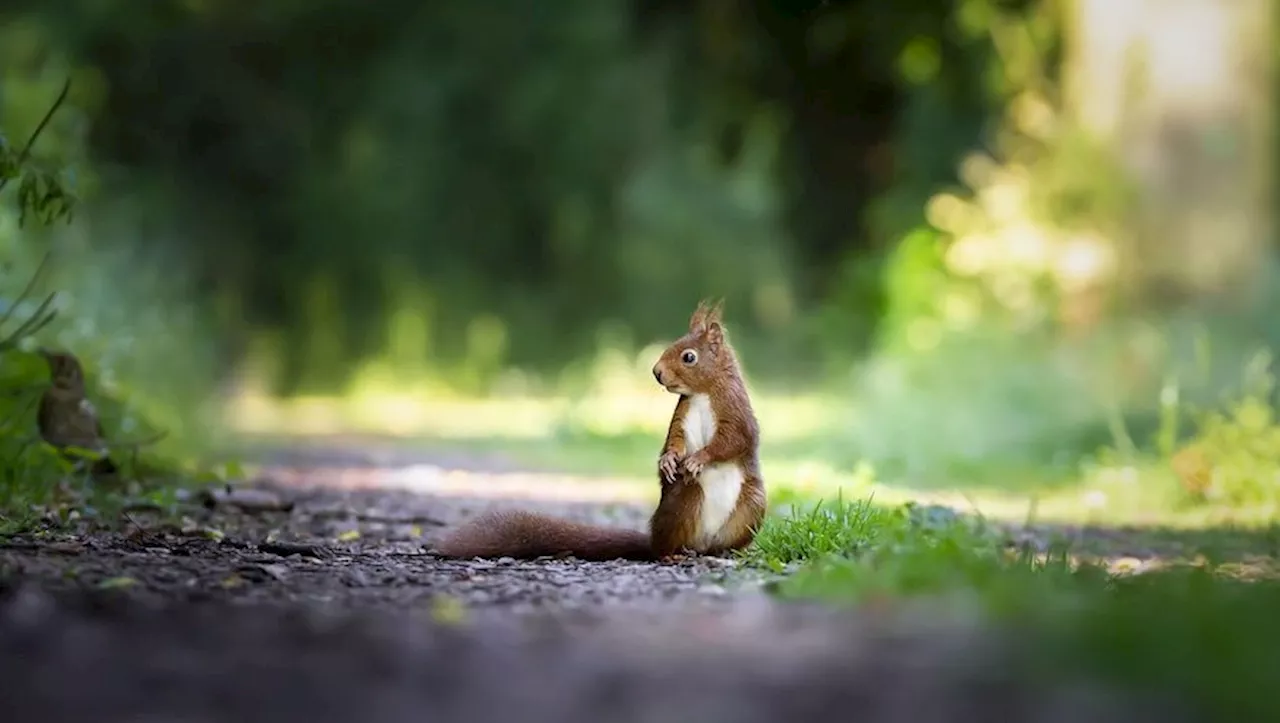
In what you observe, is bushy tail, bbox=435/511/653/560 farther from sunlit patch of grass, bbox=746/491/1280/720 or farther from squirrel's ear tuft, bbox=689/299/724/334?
squirrel's ear tuft, bbox=689/299/724/334

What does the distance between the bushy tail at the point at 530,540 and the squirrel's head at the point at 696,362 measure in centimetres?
61

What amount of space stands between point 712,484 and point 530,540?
705 mm

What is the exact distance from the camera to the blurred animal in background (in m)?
8.58

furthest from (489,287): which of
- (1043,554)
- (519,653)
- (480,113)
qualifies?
(519,653)

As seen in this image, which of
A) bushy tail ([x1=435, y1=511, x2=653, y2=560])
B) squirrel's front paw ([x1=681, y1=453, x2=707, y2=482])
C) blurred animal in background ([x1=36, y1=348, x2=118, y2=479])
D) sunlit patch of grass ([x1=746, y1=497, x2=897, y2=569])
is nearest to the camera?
sunlit patch of grass ([x1=746, y1=497, x2=897, y2=569])

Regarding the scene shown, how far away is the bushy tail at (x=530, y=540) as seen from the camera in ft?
21.8

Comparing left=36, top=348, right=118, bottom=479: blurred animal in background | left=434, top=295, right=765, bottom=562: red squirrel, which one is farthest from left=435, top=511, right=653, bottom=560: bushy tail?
left=36, top=348, right=118, bottom=479: blurred animal in background

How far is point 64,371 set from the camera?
8.66 meters

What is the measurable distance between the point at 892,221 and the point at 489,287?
7.43 metres

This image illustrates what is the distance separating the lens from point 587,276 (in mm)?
24719

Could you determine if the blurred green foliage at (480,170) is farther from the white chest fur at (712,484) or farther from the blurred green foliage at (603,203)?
the white chest fur at (712,484)

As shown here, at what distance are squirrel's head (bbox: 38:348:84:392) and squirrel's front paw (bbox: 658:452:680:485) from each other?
137 inches

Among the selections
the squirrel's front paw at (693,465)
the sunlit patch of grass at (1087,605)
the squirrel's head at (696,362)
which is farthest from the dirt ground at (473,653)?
the squirrel's head at (696,362)

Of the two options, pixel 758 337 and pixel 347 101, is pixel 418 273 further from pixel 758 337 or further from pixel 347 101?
pixel 758 337
